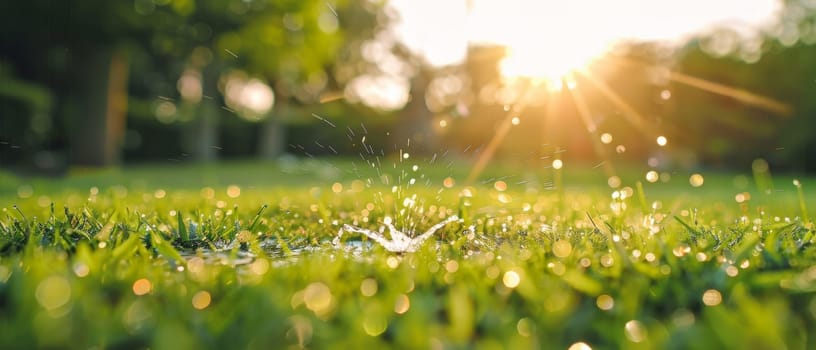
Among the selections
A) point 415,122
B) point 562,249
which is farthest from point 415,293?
point 415,122

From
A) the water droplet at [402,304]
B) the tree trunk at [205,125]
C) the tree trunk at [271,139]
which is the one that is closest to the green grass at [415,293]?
the water droplet at [402,304]

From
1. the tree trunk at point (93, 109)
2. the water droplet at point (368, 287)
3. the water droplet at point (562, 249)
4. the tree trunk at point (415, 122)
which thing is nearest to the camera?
the water droplet at point (368, 287)

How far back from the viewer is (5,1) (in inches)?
438

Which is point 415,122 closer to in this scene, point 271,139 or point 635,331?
point 271,139

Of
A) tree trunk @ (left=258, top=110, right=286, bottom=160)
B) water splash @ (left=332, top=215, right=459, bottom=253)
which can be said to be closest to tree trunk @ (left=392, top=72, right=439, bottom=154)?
tree trunk @ (left=258, top=110, right=286, bottom=160)

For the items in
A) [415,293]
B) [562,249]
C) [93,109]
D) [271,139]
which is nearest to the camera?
[415,293]

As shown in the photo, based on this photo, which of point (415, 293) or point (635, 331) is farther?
point (415, 293)

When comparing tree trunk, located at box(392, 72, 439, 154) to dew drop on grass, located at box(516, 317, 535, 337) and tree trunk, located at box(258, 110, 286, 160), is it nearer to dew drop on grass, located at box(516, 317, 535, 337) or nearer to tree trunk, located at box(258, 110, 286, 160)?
tree trunk, located at box(258, 110, 286, 160)

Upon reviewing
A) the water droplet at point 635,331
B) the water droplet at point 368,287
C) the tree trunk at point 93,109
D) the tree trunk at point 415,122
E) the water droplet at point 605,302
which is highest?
the tree trunk at point 415,122

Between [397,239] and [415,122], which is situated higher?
[415,122]

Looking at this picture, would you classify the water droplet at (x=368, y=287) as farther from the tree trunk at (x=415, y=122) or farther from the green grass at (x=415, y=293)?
the tree trunk at (x=415, y=122)

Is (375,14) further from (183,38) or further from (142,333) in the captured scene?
(142,333)

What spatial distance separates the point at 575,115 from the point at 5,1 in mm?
15858

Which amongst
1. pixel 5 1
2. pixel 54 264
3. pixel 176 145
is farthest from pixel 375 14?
pixel 54 264
